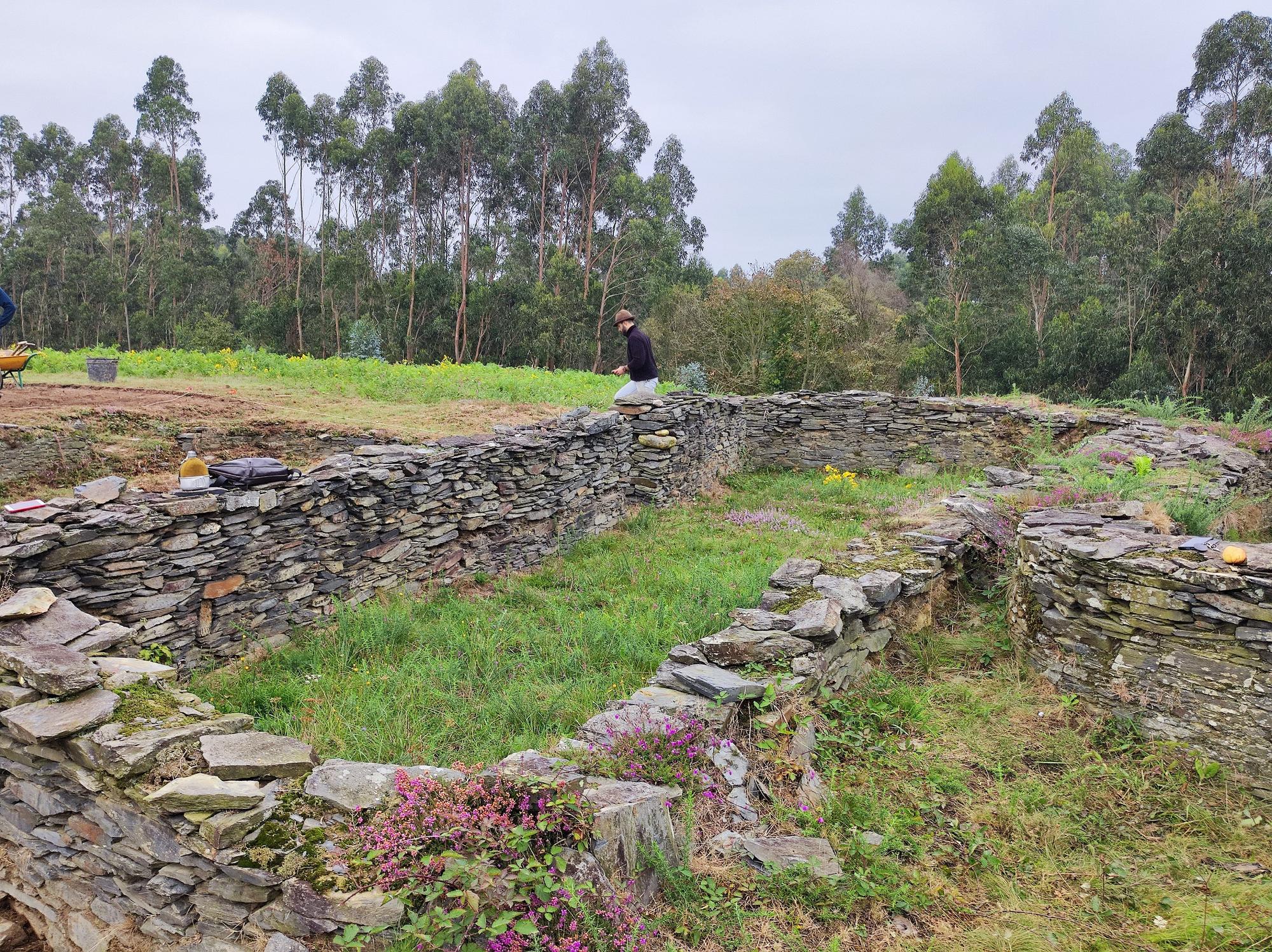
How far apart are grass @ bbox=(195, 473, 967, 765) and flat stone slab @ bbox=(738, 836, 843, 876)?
3.77ft

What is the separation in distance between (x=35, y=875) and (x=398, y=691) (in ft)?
5.74

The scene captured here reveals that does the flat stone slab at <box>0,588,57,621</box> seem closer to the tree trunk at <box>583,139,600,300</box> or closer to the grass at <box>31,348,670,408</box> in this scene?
the grass at <box>31,348,670,408</box>

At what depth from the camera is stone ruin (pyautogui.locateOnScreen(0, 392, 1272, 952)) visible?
2617 mm

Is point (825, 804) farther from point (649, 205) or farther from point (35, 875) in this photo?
point (649, 205)

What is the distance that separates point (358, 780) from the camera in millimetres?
2777

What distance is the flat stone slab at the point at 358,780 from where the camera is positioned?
267cm

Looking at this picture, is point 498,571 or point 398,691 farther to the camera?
point 498,571

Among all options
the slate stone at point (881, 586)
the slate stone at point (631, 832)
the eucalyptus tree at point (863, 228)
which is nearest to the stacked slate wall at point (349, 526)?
the slate stone at point (631, 832)

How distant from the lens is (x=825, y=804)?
10.7ft

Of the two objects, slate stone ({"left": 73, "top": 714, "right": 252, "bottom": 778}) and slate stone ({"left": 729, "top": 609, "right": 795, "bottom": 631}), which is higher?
slate stone ({"left": 729, "top": 609, "right": 795, "bottom": 631})

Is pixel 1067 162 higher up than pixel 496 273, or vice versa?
pixel 1067 162

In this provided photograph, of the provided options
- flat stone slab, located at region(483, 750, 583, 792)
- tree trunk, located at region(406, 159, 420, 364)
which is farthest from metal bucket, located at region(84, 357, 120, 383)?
tree trunk, located at region(406, 159, 420, 364)

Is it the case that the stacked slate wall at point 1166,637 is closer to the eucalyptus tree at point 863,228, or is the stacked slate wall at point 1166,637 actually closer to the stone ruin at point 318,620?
the stone ruin at point 318,620

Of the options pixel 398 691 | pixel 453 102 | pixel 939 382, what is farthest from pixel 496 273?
pixel 398 691
